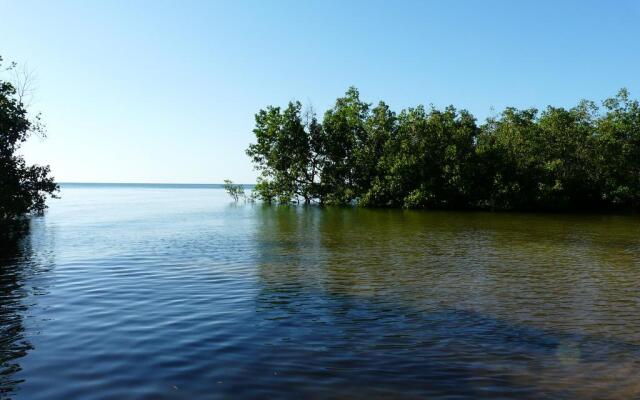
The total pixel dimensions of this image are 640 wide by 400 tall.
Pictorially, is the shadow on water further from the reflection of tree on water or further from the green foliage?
the green foliage

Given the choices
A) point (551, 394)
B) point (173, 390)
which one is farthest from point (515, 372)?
point (173, 390)

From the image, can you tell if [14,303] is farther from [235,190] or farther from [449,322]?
[235,190]

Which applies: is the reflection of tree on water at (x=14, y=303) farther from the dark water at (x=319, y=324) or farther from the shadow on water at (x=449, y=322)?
the shadow on water at (x=449, y=322)

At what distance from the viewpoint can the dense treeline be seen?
6856 centimetres

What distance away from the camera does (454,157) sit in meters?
69.4

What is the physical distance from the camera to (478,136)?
3132 inches

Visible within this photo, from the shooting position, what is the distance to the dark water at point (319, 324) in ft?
28.9

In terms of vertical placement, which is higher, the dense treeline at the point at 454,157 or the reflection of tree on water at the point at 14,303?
the dense treeline at the point at 454,157

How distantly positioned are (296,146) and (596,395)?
7449 cm

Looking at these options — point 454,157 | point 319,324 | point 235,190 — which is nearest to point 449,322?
point 319,324

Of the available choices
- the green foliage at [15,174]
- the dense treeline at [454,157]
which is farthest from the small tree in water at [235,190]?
the green foliage at [15,174]

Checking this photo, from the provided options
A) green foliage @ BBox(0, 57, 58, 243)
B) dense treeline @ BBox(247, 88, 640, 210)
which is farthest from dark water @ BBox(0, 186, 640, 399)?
dense treeline @ BBox(247, 88, 640, 210)

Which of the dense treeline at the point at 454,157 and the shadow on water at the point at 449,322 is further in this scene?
the dense treeline at the point at 454,157

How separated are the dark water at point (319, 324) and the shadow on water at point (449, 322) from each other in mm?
54
